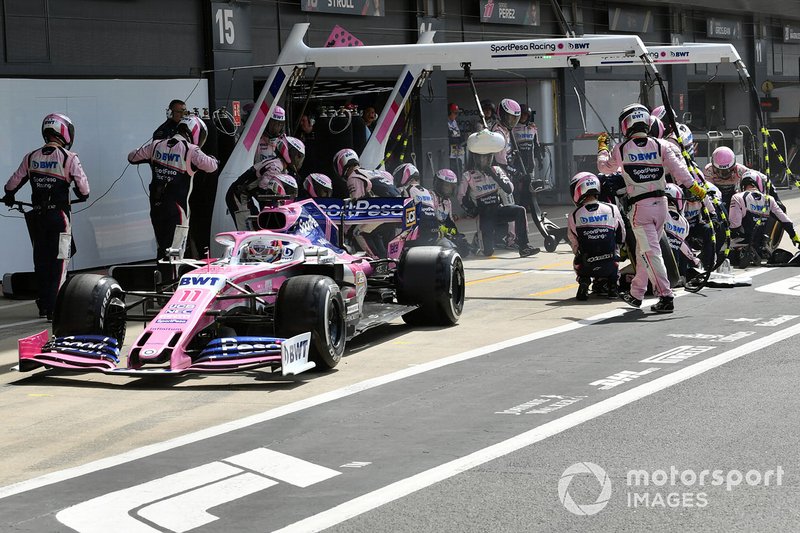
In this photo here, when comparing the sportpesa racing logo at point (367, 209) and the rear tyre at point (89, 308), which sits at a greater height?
the sportpesa racing logo at point (367, 209)

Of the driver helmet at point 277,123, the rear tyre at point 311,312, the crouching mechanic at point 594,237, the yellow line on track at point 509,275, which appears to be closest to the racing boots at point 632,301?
the crouching mechanic at point 594,237

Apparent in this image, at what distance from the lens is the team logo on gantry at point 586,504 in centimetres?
600

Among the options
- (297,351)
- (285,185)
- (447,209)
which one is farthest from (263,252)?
(447,209)

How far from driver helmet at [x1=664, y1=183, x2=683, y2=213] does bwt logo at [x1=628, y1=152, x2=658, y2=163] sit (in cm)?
179

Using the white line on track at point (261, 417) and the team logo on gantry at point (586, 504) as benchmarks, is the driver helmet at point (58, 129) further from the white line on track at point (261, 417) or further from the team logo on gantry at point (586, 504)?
the team logo on gantry at point (586, 504)

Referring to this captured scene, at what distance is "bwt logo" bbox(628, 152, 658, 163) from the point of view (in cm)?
1287

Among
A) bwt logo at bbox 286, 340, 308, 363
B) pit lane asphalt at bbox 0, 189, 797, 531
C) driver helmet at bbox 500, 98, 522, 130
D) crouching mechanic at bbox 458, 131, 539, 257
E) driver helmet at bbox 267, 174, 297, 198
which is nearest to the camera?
pit lane asphalt at bbox 0, 189, 797, 531

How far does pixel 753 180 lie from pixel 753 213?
19.3 inches

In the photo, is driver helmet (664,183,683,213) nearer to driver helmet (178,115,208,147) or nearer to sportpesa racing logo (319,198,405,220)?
sportpesa racing logo (319,198,405,220)

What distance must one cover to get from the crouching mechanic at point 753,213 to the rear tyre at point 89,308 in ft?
29.8

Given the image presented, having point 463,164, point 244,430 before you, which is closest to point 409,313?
point 244,430

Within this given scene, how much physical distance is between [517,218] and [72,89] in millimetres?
6947

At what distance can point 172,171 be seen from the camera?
51.0 ft

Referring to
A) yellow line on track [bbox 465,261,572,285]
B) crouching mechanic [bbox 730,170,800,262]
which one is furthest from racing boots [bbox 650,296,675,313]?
crouching mechanic [bbox 730,170,800,262]
